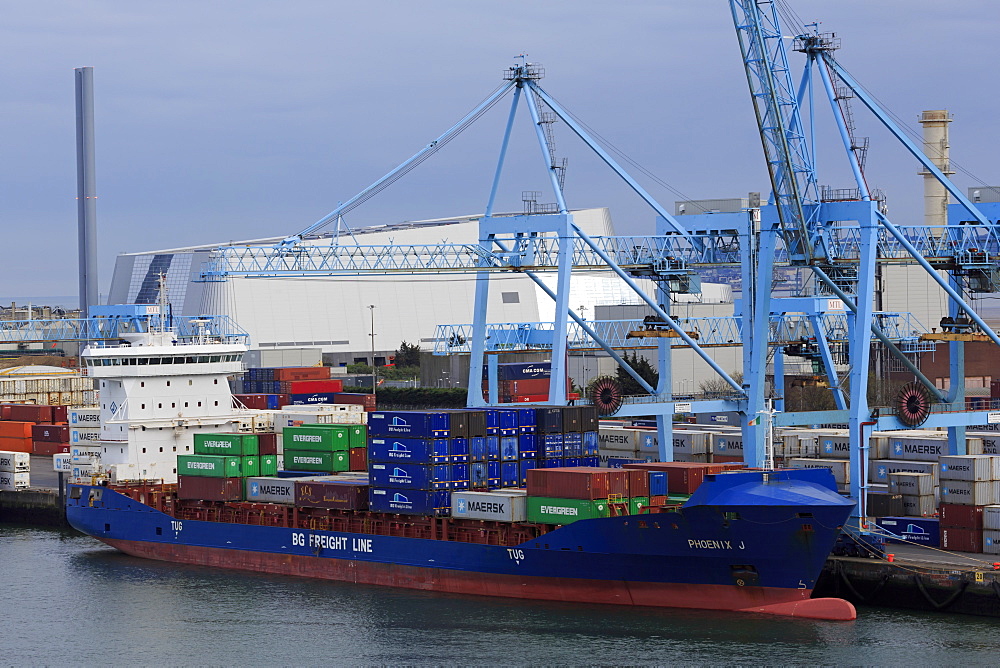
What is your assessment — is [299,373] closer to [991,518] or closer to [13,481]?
[13,481]

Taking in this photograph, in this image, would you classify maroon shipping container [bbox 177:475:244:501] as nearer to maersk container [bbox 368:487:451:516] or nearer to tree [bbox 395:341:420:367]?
maersk container [bbox 368:487:451:516]

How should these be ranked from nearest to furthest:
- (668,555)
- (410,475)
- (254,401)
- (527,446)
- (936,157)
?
(668,555) < (410,475) < (527,446) < (254,401) < (936,157)

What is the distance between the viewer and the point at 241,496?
41.1m

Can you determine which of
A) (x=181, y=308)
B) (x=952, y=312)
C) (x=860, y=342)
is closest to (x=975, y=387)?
(x=952, y=312)

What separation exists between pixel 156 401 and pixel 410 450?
14.2 meters

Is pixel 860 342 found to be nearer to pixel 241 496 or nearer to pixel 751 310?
pixel 751 310

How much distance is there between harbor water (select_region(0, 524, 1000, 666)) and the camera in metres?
29.3

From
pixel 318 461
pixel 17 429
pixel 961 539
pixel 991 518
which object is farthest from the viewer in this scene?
pixel 17 429

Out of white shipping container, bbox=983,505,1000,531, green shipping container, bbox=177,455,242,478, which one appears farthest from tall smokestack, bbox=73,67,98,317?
white shipping container, bbox=983,505,1000,531

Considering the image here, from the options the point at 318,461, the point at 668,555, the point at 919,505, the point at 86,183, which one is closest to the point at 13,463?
the point at 318,461

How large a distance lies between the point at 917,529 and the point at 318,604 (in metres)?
15.7

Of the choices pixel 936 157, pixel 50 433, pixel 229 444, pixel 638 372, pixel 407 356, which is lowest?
pixel 50 433

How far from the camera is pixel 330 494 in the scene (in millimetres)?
38344

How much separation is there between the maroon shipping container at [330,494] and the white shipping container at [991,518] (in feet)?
52.9
